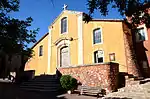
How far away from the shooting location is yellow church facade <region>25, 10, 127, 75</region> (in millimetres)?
19328

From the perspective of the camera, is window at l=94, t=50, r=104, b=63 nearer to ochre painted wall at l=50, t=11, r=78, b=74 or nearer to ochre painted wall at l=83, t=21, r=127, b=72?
ochre painted wall at l=83, t=21, r=127, b=72

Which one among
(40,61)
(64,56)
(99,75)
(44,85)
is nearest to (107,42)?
(99,75)

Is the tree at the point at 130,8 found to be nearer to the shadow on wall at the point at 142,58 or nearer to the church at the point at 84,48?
the church at the point at 84,48

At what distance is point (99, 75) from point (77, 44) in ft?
26.0

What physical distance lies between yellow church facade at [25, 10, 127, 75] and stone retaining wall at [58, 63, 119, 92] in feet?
4.10

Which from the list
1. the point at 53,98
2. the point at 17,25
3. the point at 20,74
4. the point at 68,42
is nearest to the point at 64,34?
the point at 68,42

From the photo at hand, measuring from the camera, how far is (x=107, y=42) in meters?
19.9

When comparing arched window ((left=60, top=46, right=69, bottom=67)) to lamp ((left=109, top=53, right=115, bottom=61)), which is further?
arched window ((left=60, top=46, right=69, bottom=67))

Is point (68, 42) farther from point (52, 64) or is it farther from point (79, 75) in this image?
point (79, 75)

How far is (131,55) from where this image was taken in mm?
18641

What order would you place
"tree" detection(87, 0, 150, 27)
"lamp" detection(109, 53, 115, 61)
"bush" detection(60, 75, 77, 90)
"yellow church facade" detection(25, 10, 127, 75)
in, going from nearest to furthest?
"tree" detection(87, 0, 150, 27) < "bush" detection(60, 75, 77, 90) < "lamp" detection(109, 53, 115, 61) < "yellow church facade" detection(25, 10, 127, 75)

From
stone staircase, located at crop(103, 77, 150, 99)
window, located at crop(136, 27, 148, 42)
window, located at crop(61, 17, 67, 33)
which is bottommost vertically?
stone staircase, located at crop(103, 77, 150, 99)

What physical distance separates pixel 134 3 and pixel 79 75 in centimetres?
969

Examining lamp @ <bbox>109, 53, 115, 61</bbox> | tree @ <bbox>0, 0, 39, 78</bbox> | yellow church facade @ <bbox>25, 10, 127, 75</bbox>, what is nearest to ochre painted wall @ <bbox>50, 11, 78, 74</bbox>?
yellow church facade @ <bbox>25, 10, 127, 75</bbox>
